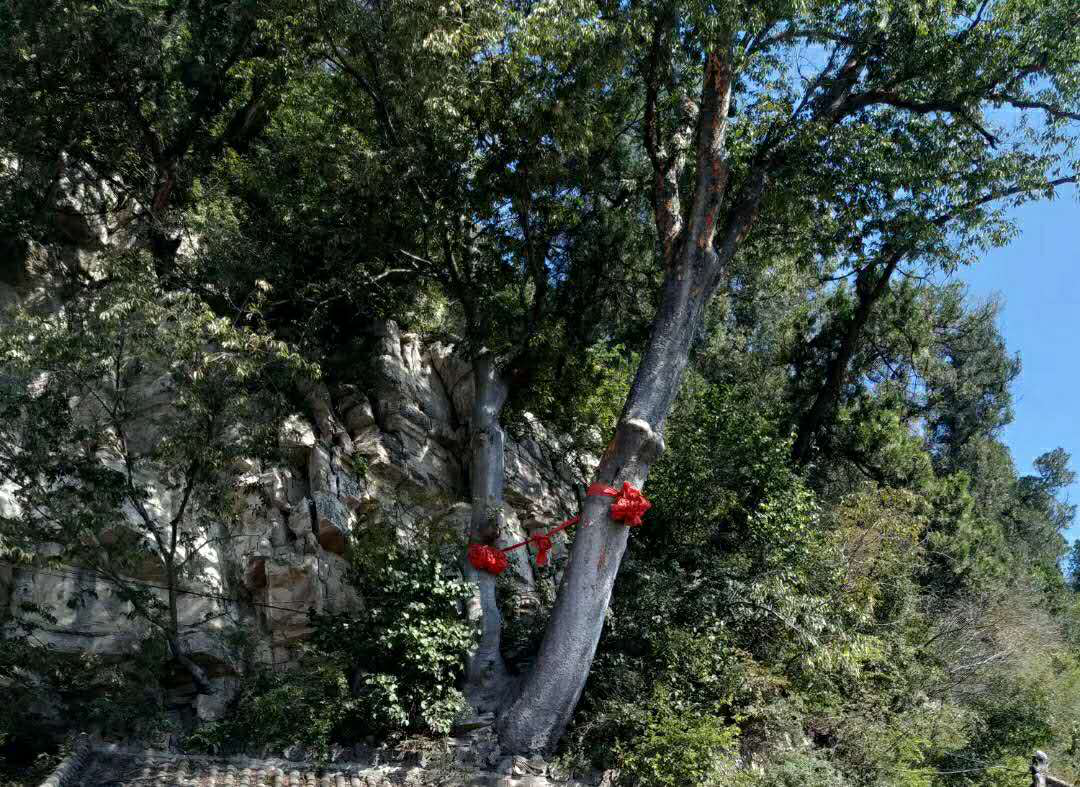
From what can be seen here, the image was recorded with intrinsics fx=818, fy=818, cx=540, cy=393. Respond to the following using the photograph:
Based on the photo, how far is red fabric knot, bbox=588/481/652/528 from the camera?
28.9ft

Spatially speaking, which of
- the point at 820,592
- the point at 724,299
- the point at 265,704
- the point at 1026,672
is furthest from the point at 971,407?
the point at 265,704

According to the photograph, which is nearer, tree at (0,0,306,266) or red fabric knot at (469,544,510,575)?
red fabric knot at (469,544,510,575)

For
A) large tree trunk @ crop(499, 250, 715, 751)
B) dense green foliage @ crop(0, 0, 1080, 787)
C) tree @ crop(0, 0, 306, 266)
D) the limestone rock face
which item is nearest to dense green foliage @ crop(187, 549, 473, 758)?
dense green foliage @ crop(0, 0, 1080, 787)

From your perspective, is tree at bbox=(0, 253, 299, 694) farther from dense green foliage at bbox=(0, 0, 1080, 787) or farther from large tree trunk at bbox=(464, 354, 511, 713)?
large tree trunk at bbox=(464, 354, 511, 713)

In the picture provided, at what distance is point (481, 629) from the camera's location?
30.6 feet

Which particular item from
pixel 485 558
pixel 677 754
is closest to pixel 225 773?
pixel 485 558

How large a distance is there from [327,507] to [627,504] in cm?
418

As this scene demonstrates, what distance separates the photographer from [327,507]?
10.7 metres

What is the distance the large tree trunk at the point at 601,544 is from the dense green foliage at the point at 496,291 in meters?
0.46

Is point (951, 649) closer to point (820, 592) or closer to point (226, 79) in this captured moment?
point (820, 592)

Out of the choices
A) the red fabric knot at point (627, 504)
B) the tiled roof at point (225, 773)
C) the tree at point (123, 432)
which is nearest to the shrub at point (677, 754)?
the tiled roof at point (225, 773)

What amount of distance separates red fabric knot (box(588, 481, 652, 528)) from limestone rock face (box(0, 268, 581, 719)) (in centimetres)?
213

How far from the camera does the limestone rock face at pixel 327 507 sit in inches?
353

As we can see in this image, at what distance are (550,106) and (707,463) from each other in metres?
5.21
